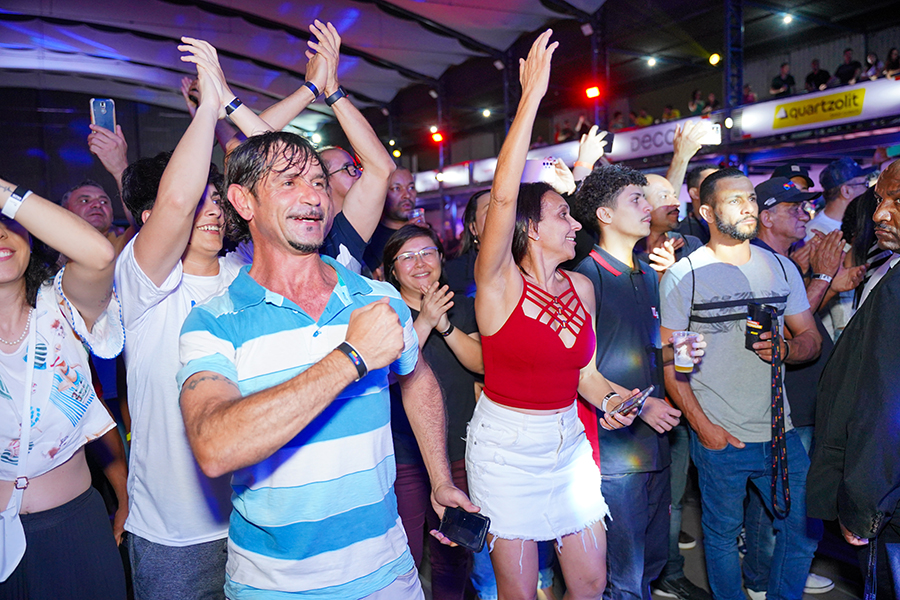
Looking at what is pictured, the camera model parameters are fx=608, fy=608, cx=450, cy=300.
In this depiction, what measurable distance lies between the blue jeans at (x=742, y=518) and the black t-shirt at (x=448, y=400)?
1.13 m

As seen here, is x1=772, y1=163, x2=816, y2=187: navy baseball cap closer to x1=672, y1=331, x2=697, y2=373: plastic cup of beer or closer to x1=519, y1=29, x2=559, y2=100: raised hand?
x1=672, y1=331, x2=697, y2=373: plastic cup of beer

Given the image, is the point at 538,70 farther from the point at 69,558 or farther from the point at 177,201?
the point at 69,558

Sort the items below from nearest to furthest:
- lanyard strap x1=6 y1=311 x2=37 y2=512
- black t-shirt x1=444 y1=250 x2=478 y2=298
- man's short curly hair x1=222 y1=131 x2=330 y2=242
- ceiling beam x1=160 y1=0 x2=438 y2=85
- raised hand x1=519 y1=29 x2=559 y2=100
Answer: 1. man's short curly hair x1=222 y1=131 x2=330 y2=242
2. lanyard strap x1=6 y1=311 x2=37 y2=512
3. raised hand x1=519 y1=29 x2=559 y2=100
4. black t-shirt x1=444 y1=250 x2=478 y2=298
5. ceiling beam x1=160 y1=0 x2=438 y2=85

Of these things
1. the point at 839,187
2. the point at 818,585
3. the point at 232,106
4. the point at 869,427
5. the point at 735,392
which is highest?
the point at 232,106

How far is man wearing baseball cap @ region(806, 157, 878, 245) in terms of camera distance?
4.02 metres

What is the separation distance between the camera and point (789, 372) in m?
3.06

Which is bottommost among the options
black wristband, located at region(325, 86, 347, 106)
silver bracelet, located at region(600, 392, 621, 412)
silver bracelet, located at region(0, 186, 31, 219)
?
silver bracelet, located at region(600, 392, 621, 412)

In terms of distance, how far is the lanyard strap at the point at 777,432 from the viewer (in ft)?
8.57

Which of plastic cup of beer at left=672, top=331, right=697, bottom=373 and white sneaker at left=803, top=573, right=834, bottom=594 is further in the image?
white sneaker at left=803, top=573, right=834, bottom=594

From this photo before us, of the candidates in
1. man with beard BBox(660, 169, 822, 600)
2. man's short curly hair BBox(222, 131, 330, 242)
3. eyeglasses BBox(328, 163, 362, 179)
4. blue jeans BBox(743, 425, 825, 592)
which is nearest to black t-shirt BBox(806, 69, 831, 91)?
man with beard BBox(660, 169, 822, 600)

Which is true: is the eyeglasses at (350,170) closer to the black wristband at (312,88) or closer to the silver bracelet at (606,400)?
the black wristband at (312,88)

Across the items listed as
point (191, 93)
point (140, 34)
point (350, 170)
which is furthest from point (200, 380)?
point (140, 34)

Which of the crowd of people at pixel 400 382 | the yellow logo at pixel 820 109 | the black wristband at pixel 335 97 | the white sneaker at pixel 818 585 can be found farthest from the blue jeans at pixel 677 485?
the yellow logo at pixel 820 109

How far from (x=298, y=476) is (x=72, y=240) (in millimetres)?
863
